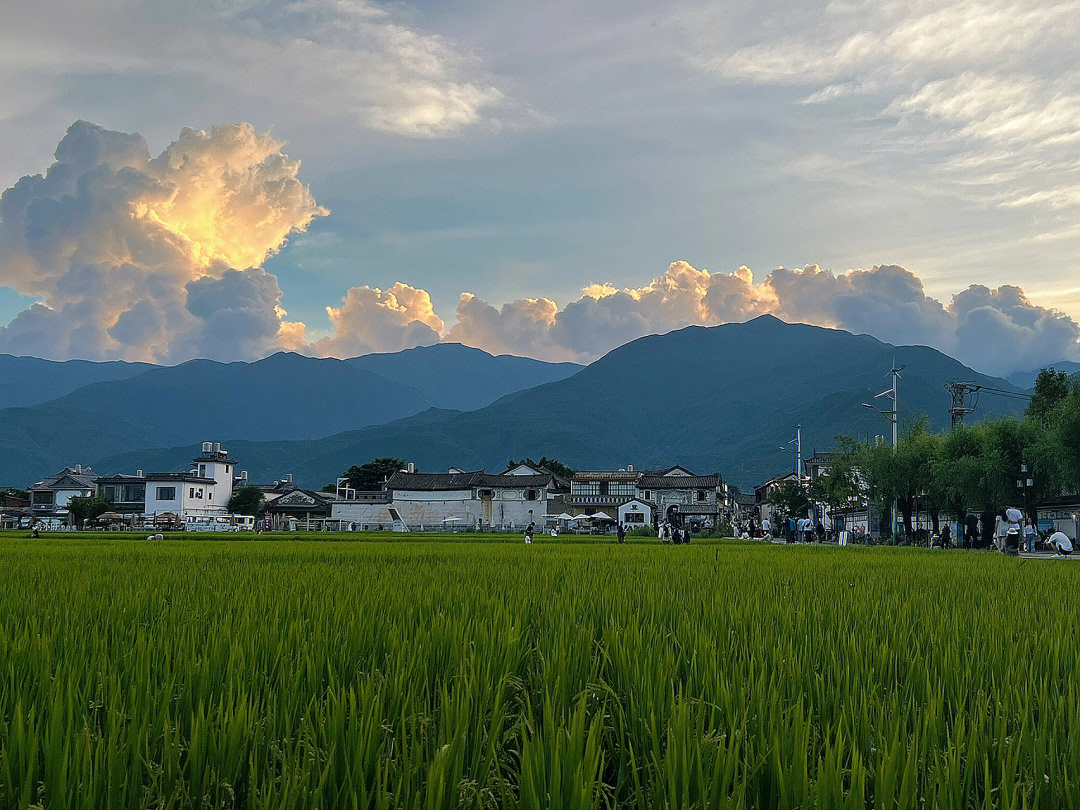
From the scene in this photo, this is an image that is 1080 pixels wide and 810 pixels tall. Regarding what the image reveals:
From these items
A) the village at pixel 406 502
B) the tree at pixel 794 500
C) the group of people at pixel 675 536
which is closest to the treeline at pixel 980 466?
the group of people at pixel 675 536

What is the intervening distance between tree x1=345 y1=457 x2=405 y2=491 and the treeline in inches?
2673

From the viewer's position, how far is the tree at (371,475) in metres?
114

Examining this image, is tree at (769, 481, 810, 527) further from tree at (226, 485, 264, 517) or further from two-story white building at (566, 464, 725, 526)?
tree at (226, 485, 264, 517)

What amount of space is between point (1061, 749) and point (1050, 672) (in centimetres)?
162

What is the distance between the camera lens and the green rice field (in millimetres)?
2049

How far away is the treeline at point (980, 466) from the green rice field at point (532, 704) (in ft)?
126

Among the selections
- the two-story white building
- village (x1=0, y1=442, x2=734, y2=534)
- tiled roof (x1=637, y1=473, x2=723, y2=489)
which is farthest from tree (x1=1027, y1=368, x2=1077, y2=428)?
tiled roof (x1=637, y1=473, x2=723, y2=489)

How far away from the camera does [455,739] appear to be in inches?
85.6

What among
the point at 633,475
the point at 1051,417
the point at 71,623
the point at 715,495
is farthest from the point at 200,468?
the point at 71,623

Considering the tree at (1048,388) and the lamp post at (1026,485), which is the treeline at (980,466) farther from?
the tree at (1048,388)

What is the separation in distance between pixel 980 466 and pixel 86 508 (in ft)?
277

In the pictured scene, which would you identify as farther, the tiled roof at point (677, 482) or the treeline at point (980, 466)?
the tiled roof at point (677, 482)

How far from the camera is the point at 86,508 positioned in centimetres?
9156

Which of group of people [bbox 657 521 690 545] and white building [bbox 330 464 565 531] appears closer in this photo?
group of people [bbox 657 521 690 545]
